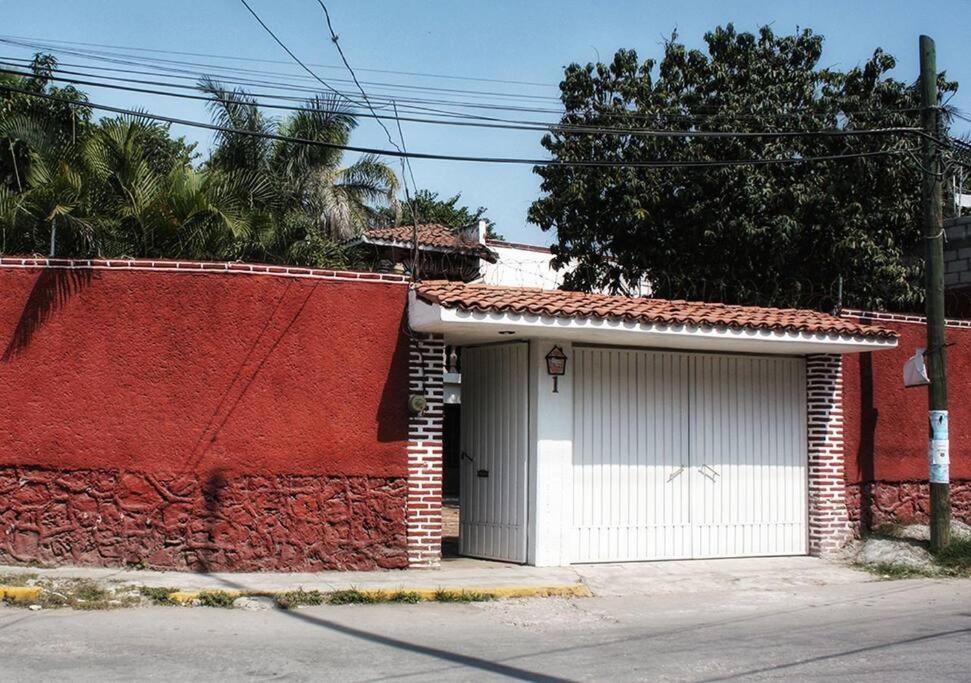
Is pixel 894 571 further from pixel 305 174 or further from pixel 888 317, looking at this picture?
pixel 305 174

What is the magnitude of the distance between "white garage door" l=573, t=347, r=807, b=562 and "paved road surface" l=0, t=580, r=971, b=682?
209 cm

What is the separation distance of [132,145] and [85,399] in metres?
6.77

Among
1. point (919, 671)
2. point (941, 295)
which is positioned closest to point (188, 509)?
point (919, 671)

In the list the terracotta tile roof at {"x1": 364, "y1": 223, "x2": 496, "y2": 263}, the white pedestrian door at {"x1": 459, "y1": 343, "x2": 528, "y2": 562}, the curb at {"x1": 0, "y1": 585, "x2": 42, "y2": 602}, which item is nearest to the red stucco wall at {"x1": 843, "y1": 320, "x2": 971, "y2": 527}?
the white pedestrian door at {"x1": 459, "y1": 343, "x2": 528, "y2": 562}

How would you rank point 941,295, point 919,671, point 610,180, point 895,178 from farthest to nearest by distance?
point 610,180
point 895,178
point 941,295
point 919,671

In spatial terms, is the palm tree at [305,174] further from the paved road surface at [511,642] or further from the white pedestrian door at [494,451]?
the paved road surface at [511,642]

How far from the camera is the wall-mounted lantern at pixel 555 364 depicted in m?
12.8

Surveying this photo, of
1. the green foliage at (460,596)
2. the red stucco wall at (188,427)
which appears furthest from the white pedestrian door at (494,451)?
the green foliage at (460,596)

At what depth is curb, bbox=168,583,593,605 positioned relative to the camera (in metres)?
10.3

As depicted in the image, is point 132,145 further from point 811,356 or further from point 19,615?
point 811,356

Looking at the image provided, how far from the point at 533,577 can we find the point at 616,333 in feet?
9.59

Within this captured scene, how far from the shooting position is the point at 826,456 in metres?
14.5

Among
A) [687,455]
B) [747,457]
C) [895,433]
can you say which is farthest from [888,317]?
[687,455]

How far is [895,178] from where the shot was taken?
1994 centimetres
